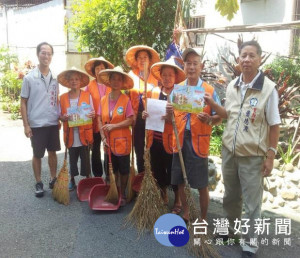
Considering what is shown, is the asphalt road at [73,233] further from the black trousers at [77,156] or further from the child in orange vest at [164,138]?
the child in orange vest at [164,138]

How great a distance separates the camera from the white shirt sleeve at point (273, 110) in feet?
8.86

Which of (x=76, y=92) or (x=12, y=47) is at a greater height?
(x=12, y=47)

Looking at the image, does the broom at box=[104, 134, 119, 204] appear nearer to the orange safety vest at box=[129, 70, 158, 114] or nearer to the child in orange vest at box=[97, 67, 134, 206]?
the child in orange vest at box=[97, 67, 134, 206]

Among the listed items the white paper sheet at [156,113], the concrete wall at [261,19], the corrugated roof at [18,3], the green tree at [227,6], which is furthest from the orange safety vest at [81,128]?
the corrugated roof at [18,3]

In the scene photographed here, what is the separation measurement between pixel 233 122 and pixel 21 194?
10.5 feet

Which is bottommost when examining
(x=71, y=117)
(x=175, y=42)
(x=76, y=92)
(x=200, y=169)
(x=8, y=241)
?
(x=8, y=241)

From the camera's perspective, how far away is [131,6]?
21.4 feet

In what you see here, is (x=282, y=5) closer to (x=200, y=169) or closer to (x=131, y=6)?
(x=131, y=6)

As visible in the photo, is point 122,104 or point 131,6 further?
point 131,6

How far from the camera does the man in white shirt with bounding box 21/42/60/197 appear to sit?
13.5 ft

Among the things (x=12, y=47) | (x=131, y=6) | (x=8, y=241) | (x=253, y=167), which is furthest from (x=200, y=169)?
(x=12, y=47)

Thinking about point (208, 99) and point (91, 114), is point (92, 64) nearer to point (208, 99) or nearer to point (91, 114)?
point (91, 114)

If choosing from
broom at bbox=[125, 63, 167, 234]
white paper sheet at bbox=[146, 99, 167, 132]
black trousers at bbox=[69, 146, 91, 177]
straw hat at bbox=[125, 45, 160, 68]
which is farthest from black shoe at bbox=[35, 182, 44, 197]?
straw hat at bbox=[125, 45, 160, 68]

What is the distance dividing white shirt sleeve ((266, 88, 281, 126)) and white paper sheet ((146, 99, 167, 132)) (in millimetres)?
1068
